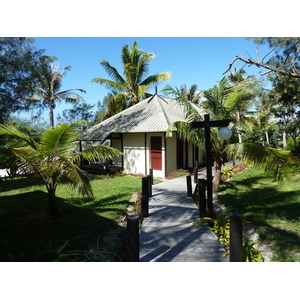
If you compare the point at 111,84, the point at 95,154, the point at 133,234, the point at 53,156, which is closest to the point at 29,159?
the point at 53,156

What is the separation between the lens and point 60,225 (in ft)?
18.2

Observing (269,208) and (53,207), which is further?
(269,208)

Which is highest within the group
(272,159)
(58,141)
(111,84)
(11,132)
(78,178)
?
(111,84)

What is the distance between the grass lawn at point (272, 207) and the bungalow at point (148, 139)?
417 centimetres

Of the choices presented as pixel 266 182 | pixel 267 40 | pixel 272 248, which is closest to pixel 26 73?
pixel 267 40

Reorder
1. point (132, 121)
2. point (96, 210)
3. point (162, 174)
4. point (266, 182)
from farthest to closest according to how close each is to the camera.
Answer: point (132, 121) < point (162, 174) < point (266, 182) < point (96, 210)

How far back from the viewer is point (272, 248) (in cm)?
442

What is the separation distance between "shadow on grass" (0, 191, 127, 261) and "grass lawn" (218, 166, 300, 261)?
10.9ft

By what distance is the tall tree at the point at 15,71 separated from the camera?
6844 millimetres

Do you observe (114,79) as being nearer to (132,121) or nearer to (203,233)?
(132,121)

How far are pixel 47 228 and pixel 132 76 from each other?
17.6 metres

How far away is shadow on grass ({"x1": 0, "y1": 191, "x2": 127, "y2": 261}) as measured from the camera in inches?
176

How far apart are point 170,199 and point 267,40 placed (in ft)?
20.4

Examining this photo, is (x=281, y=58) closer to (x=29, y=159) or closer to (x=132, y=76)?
(x=29, y=159)
